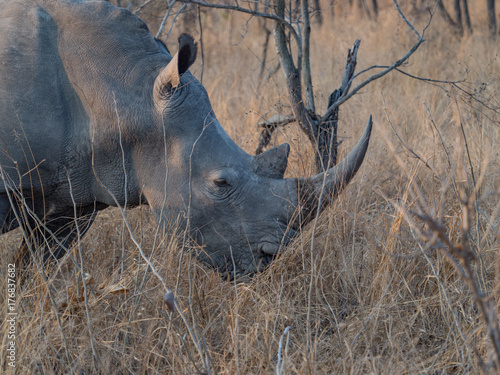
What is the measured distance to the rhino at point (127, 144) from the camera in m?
3.01

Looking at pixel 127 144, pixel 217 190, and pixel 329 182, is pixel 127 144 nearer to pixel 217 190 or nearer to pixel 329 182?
pixel 217 190

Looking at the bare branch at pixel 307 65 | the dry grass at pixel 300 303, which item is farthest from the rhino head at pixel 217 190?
the bare branch at pixel 307 65

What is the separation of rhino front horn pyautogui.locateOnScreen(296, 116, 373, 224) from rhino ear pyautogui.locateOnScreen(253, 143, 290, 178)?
0.45 feet

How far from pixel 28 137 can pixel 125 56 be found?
660 millimetres

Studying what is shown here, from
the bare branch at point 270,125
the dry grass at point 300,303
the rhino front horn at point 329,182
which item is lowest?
the dry grass at point 300,303

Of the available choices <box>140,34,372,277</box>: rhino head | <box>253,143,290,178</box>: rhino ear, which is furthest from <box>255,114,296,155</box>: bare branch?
<box>140,34,372,277</box>: rhino head

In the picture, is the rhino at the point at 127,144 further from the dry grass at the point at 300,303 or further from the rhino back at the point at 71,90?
the dry grass at the point at 300,303

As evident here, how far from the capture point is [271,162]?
338 cm

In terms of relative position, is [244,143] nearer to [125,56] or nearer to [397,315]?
[125,56]

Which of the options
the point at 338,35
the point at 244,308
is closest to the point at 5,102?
the point at 244,308

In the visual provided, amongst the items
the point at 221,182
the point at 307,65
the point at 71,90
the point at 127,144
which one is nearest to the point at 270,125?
the point at 307,65

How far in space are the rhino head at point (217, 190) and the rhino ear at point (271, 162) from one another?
0.01 meters

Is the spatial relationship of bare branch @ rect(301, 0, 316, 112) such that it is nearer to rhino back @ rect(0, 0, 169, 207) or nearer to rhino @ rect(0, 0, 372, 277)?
rhino @ rect(0, 0, 372, 277)

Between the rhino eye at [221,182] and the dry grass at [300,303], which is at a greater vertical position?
the rhino eye at [221,182]
